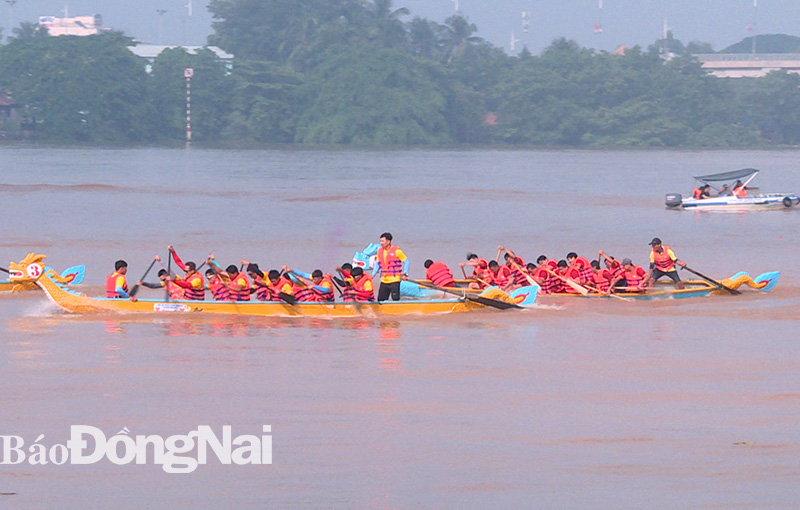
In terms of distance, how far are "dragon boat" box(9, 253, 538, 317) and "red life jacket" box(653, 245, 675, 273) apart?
3.56 meters

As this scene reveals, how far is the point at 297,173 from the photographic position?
8612 cm

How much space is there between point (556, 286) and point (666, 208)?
33.8m

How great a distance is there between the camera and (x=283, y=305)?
2316 cm

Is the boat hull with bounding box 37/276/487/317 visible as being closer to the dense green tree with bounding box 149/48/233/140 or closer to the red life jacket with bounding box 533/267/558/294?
the red life jacket with bounding box 533/267/558/294

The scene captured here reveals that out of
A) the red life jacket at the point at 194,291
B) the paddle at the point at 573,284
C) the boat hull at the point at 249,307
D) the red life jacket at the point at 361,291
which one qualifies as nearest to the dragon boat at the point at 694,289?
the paddle at the point at 573,284

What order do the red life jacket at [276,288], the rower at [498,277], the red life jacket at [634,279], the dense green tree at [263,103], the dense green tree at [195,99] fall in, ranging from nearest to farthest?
the red life jacket at [276,288] < the red life jacket at [634,279] < the rower at [498,277] < the dense green tree at [263,103] < the dense green tree at [195,99]

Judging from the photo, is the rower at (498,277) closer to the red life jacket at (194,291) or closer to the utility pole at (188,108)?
the red life jacket at (194,291)

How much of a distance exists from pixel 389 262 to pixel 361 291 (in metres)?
1.04

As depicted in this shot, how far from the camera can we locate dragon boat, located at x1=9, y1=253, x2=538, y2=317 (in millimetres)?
23266

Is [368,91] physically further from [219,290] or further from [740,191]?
[219,290]

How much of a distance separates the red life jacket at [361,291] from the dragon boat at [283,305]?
0.14m

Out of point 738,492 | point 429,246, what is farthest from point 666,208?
point 738,492

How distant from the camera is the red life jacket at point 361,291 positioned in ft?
76.6

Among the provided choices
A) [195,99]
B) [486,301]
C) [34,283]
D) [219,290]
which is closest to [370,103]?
[195,99]
